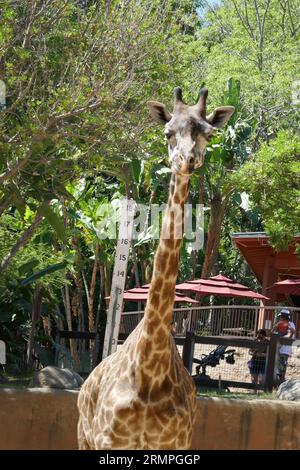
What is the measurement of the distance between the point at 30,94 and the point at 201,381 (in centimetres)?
496

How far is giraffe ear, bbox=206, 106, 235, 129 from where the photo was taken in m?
7.38

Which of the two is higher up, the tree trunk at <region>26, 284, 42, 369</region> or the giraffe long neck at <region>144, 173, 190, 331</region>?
the giraffe long neck at <region>144, 173, 190, 331</region>

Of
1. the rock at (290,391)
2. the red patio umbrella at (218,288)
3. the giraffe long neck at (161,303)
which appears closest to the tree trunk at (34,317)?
the rock at (290,391)

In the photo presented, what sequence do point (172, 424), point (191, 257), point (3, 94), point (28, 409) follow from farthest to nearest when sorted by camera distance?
point (191, 257), point (3, 94), point (28, 409), point (172, 424)

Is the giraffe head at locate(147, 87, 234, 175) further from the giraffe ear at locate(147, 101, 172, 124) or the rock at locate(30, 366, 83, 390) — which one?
the rock at locate(30, 366, 83, 390)

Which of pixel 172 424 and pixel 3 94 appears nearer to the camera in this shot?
pixel 172 424

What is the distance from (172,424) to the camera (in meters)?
7.34

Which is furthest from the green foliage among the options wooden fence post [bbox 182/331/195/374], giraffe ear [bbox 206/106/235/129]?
giraffe ear [bbox 206/106/235/129]

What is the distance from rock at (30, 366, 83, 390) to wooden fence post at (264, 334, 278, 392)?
3181 millimetres

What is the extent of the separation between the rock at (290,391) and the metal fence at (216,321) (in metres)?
6.20

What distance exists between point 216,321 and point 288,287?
6610 millimetres

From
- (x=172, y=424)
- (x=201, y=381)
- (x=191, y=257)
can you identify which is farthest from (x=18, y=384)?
(x=191, y=257)

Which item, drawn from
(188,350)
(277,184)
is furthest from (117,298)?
(277,184)

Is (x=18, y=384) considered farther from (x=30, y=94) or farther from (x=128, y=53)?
(x=128, y=53)
